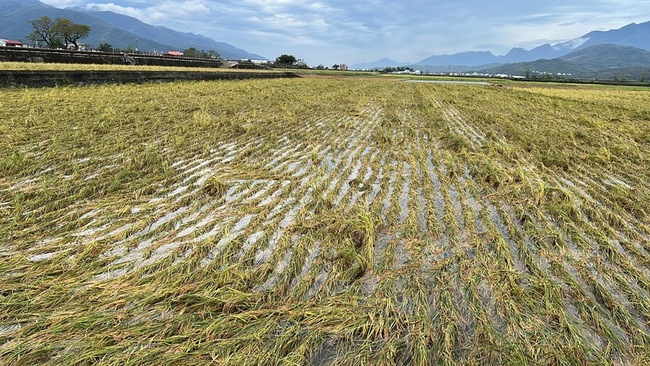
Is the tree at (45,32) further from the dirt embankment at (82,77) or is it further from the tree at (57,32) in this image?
the dirt embankment at (82,77)

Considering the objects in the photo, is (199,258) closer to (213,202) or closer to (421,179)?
(213,202)

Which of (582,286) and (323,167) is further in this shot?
(323,167)

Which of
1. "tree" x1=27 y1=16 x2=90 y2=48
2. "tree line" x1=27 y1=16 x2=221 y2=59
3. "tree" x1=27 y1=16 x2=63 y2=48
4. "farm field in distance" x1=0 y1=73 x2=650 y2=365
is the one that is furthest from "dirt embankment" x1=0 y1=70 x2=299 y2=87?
"tree" x1=27 y1=16 x2=63 y2=48

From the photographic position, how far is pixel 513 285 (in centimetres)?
253

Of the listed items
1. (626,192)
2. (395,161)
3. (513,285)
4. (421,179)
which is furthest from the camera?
(395,161)

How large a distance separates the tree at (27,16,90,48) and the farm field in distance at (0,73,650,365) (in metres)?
85.3

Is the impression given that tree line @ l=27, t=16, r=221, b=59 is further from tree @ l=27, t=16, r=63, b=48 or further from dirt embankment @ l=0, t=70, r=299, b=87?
dirt embankment @ l=0, t=70, r=299, b=87

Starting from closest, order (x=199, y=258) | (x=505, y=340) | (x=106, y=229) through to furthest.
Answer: (x=505, y=340) → (x=199, y=258) → (x=106, y=229)

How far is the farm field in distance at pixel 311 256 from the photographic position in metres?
1.96

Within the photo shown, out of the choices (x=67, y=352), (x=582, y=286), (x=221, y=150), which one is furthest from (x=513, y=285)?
(x=221, y=150)

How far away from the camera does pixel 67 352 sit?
5.93 feet

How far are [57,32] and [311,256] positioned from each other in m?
93.7

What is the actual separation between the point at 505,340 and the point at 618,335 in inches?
31.7

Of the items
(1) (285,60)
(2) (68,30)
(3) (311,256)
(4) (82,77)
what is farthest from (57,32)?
(3) (311,256)
